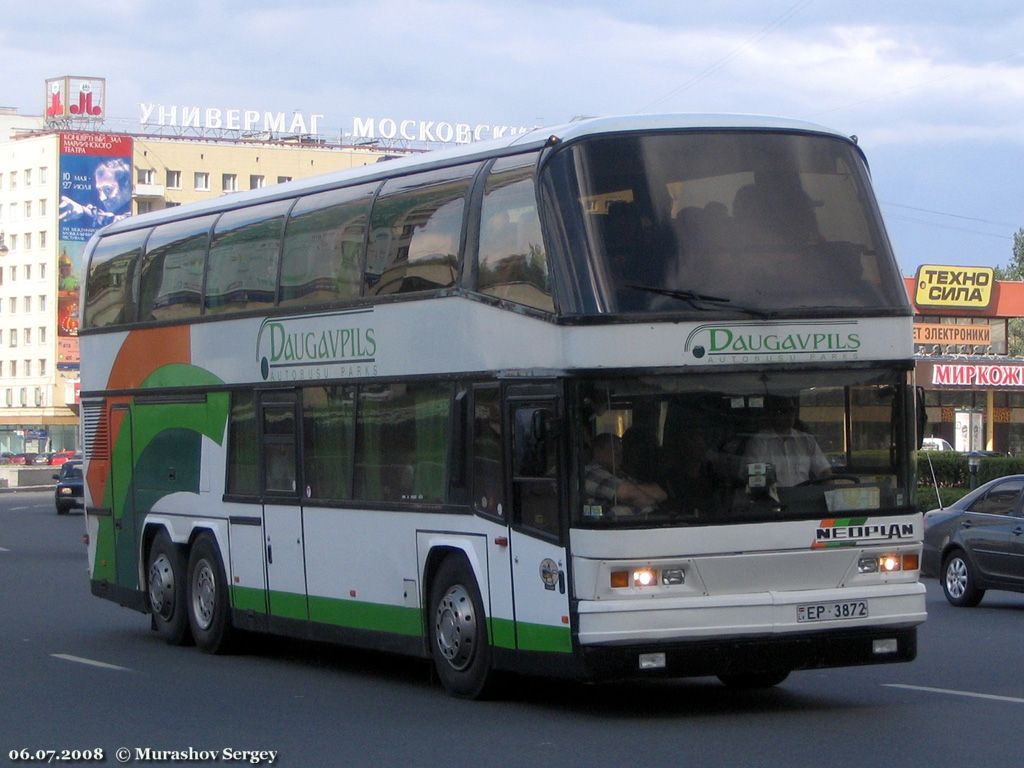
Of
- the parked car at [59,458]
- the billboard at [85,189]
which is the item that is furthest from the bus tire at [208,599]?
the billboard at [85,189]

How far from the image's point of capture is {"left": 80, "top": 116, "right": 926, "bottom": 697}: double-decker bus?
11383 millimetres

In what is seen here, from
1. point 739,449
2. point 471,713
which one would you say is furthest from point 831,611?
point 471,713

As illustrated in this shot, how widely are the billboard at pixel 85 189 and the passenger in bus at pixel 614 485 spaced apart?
116582 millimetres

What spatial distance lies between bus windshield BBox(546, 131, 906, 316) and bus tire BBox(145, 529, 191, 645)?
763 centimetres

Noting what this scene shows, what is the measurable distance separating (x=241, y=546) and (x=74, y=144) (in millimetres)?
113758

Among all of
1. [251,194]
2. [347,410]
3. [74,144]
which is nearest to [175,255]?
[251,194]

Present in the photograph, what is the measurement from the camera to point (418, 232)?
13.7m

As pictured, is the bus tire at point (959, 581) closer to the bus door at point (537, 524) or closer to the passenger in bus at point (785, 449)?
the passenger in bus at point (785, 449)

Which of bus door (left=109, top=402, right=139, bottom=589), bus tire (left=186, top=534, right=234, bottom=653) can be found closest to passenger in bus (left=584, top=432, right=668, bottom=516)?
bus tire (left=186, top=534, right=234, bottom=653)

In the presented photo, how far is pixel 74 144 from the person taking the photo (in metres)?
125

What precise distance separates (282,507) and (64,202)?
376 ft

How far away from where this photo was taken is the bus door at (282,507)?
608 inches

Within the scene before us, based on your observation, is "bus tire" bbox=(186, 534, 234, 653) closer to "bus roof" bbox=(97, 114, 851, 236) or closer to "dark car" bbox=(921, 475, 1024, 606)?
"bus roof" bbox=(97, 114, 851, 236)

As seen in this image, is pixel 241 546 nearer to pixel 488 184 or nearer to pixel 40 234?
pixel 488 184
